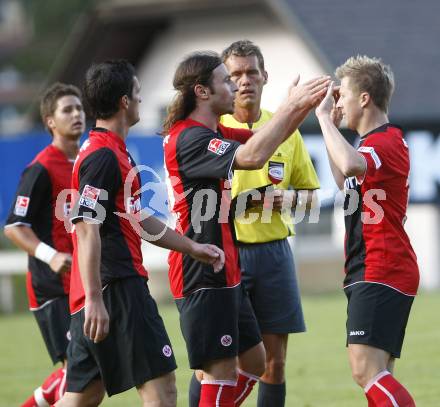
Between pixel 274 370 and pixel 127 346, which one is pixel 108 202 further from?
pixel 274 370

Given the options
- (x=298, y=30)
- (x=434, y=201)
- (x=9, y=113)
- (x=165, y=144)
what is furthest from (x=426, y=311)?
(x=9, y=113)

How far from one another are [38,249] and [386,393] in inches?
104

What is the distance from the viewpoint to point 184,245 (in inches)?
213

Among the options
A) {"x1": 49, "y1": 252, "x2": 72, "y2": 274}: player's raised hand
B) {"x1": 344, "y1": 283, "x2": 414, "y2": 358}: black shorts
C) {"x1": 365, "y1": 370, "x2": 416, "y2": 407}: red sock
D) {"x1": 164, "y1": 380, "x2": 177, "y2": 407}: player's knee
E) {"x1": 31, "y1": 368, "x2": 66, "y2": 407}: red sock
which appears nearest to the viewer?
{"x1": 164, "y1": 380, "x2": 177, "y2": 407}: player's knee

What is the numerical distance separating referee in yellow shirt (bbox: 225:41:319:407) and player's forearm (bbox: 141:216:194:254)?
1.23m

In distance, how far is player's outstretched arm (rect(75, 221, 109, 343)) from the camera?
5.20m

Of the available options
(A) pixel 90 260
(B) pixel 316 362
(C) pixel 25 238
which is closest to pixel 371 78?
(A) pixel 90 260

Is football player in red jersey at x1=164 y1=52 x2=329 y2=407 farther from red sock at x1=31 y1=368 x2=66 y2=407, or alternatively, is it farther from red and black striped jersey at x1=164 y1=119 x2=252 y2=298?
red sock at x1=31 y1=368 x2=66 y2=407

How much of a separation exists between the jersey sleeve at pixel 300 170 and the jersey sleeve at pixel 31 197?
1655 mm

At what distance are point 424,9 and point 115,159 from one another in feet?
53.2

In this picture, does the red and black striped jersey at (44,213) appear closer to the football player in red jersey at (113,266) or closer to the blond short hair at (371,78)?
the football player in red jersey at (113,266)

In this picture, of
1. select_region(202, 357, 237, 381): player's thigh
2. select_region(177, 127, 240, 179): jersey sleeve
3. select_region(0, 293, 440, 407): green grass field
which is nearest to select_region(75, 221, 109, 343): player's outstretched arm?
select_region(177, 127, 240, 179): jersey sleeve

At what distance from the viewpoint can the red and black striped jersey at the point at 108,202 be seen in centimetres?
529

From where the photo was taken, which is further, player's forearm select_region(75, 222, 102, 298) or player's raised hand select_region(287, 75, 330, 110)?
player's raised hand select_region(287, 75, 330, 110)
